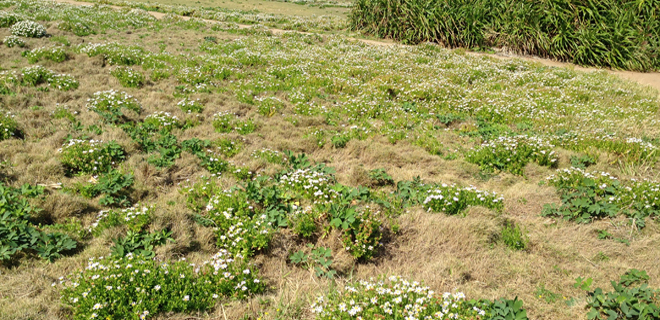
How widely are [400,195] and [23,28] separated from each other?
62.7 ft

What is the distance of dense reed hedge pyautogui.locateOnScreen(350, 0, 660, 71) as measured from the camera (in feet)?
59.8

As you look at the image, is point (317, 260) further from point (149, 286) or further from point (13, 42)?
point (13, 42)

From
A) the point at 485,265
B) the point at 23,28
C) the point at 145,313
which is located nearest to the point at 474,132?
the point at 485,265

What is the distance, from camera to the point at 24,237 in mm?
4859

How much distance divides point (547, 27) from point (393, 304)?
890 inches

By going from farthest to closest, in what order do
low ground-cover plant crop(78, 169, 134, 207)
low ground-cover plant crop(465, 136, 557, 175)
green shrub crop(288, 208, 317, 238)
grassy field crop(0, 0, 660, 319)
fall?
1. low ground-cover plant crop(465, 136, 557, 175)
2. low ground-cover plant crop(78, 169, 134, 207)
3. green shrub crop(288, 208, 317, 238)
4. grassy field crop(0, 0, 660, 319)

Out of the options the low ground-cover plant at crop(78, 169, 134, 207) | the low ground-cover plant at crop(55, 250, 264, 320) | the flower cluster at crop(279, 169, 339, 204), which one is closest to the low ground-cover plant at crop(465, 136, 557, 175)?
the flower cluster at crop(279, 169, 339, 204)

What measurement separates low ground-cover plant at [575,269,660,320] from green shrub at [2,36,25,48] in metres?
20.3

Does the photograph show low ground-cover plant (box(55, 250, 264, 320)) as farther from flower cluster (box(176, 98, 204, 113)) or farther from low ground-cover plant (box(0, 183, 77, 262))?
flower cluster (box(176, 98, 204, 113))

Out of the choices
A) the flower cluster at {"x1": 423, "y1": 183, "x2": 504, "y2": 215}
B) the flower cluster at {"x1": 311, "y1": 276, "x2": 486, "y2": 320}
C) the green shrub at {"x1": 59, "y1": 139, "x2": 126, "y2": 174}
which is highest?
the green shrub at {"x1": 59, "y1": 139, "x2": 126, "y2": 174}

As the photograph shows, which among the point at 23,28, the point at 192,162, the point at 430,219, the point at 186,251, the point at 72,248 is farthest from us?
the point at 23,28

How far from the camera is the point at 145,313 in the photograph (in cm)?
387

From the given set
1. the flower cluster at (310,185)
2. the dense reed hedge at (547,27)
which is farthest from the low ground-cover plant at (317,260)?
the dense reed hedge at (547,27)

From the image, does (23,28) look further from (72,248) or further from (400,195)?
(400,195)
